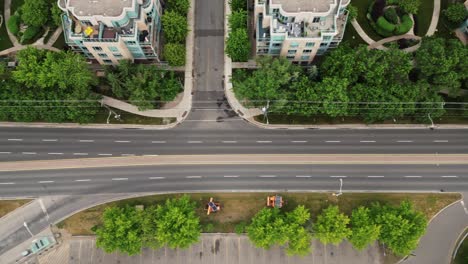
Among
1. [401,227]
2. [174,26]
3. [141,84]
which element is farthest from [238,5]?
[401,227]

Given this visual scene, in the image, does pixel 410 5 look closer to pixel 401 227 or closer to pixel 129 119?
pixel 401 227

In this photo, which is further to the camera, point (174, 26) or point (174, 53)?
point (174, 26)

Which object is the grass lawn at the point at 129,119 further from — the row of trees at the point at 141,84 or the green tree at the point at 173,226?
the green tree at the point at 173,226

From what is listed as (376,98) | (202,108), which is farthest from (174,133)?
(376,98)

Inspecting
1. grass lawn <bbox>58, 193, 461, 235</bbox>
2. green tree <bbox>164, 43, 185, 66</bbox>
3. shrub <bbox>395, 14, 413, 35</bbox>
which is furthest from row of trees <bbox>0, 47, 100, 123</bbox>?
shrub <bbox>395, 14, 413, 35</bbox>

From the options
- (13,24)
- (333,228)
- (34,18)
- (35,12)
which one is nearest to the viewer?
(333,228)

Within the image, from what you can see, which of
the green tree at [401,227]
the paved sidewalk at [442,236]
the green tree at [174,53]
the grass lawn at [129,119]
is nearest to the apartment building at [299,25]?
the green tree at [174,53]
